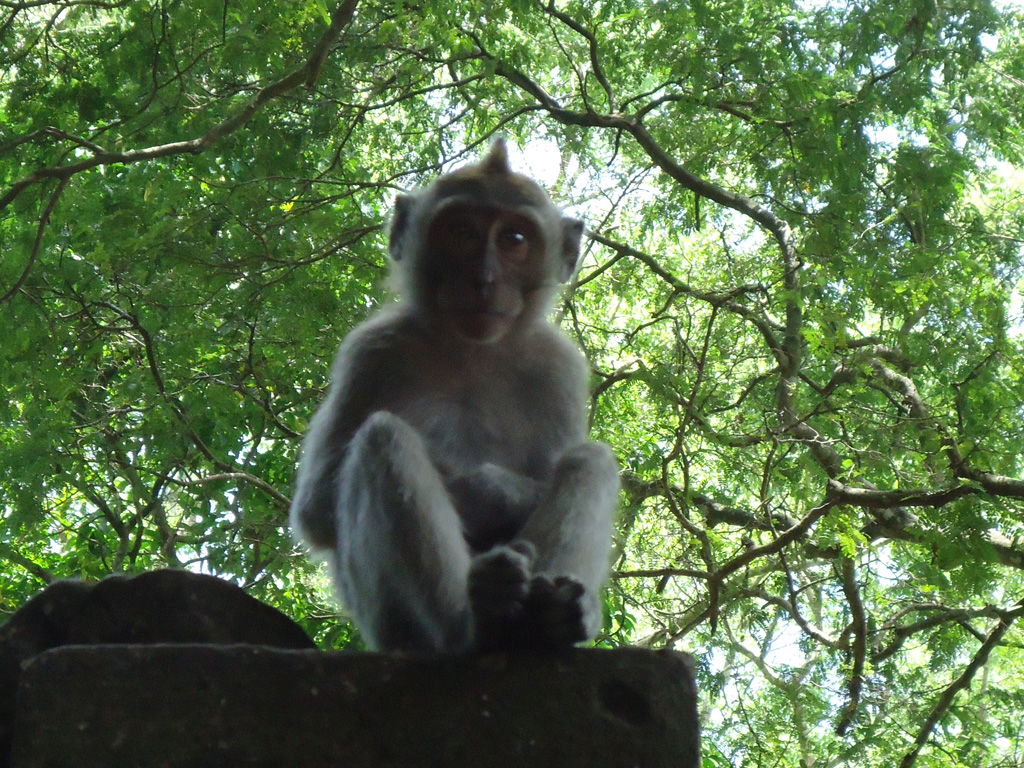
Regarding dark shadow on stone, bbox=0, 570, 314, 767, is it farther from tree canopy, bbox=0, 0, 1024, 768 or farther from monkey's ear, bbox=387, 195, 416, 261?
tree canopy, bbox=0, 0, 1024, 768

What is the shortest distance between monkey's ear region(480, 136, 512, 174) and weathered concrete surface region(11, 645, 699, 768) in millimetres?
2153

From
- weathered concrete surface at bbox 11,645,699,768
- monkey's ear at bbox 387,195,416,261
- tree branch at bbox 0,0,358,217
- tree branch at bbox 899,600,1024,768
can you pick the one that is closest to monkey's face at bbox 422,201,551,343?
monkey's ear at bbox 387,195,416,261

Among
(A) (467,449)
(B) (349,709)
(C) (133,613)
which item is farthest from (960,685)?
(C) (133,613)

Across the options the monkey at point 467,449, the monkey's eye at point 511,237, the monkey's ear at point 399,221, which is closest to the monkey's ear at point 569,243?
the monkey at point 467,449

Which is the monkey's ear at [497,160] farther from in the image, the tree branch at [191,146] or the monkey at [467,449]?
the tree branch at [191,146]

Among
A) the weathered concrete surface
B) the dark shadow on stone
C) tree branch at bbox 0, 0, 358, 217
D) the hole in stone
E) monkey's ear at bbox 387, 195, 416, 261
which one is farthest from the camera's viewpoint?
tree branch at bbox 0, 0, 358, 217

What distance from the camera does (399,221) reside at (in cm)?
450

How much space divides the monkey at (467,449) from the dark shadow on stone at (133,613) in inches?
17.7

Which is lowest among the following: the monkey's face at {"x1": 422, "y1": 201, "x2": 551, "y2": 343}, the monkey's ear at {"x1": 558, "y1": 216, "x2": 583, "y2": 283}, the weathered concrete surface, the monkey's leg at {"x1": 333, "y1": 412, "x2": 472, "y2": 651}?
the weathered concrete surface

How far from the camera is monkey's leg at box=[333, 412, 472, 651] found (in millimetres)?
2943

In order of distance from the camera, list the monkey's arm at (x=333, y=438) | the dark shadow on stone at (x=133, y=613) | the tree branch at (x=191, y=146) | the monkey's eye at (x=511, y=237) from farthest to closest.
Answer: the tree branch at (x=191, y=146)
the monkey's eye at (x=511, y=237)
the monkey's arm at (x=333, y=438)
the dark shadow on stone at (x=133, y=613)

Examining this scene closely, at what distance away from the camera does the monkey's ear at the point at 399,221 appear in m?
4.47

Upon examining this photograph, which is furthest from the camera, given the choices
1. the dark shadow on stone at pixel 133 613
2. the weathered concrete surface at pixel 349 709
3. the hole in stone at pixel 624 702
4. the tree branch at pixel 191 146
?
the tree branch at pixel 191 146

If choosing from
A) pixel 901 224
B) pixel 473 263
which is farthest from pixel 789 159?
pixel 473 263
